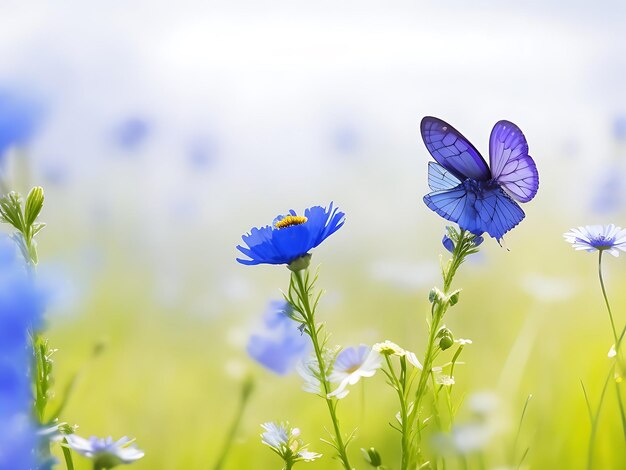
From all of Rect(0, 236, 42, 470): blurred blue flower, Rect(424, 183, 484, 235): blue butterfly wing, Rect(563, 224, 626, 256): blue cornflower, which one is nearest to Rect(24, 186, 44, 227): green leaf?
Rect(0, 236, 42, 470): blurred blue flower

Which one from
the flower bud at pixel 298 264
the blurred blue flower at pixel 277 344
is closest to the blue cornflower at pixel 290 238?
the flower bud at pixel 298 264

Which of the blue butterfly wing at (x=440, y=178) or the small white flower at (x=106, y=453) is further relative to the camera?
the blue butterfly wing at (x=440, y=178)

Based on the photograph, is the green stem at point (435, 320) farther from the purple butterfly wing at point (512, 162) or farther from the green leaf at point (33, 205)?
the green leaf at point (33, 205)

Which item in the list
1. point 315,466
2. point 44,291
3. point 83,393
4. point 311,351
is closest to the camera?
point 44,291

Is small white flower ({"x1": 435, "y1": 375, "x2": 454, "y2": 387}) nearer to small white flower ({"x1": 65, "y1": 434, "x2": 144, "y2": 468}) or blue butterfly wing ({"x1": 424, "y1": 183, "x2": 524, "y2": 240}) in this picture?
blue butterfly wing ({"x1": 424, "y1": 183, "x2": 524, "y2": 240})

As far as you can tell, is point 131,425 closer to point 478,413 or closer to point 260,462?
point 260,462

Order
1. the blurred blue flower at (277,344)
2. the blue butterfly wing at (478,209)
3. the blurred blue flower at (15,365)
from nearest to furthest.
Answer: the blurred blue flower at (15,365), the blue butterfly wing at (478,209), the blurred blue flower at (277,344)

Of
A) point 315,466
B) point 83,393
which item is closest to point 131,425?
point 83,393
